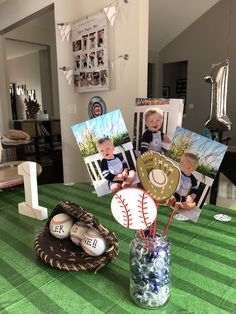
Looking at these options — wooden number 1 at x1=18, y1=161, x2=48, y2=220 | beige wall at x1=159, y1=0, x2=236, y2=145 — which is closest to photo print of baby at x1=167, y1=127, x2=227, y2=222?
wooden number 1 at x1=18, y1=161, x2=48, y2=220

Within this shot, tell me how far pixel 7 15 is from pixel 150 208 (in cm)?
414

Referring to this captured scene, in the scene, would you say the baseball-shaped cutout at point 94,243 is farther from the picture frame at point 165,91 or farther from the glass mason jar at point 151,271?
the picture frame at point 165,91

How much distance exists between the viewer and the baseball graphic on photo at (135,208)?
544mm

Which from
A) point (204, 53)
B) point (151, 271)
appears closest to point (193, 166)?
point (151, 271)

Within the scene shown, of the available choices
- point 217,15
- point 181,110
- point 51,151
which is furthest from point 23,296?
point 217,15

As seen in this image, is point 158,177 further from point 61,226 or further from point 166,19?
point 166,19

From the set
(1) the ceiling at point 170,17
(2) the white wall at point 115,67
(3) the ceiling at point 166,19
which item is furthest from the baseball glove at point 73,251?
(1) the ceiling at point 170,17

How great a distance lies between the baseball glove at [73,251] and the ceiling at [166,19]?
4742 mm

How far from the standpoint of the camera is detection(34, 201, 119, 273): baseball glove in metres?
0.69

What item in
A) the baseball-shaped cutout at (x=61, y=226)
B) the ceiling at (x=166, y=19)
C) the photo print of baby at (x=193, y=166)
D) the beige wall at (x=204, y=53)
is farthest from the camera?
the beige wall at (x=204, y=53)

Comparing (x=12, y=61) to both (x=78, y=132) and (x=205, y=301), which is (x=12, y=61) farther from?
(x=205, y=301)

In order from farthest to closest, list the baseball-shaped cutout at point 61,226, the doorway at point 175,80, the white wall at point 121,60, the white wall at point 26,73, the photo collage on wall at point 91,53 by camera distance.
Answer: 1. the doorway at point 175,80
2. the white wall at point 26,73
3. the photo collage on wall at point 91,53
4. the white wall at point 121,60
5. the baseball-shaped cutout at point 61,226

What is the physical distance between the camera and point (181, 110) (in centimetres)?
96

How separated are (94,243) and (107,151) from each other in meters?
0.31
